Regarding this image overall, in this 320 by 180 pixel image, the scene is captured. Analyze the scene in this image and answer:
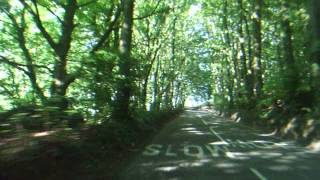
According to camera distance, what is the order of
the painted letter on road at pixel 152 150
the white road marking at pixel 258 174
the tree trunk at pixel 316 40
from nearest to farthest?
the white road marking at pixel 258 174
the painted letter on road at pixel 152 150
the tree trunk at pixel 316 40

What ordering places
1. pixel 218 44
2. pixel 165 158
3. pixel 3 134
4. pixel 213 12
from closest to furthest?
pixel 3 134, pixel 165 158, pixel 213 12, pixel 218 44

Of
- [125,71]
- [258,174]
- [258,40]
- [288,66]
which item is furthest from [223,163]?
[258,40]

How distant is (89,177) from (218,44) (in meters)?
51.8

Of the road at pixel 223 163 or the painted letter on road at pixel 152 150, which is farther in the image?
the painted letter on road at pixel 152 150

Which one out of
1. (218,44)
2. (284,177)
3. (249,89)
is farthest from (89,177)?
(218,44)

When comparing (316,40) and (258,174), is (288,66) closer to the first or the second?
(316,40)

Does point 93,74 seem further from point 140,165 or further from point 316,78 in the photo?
point 316,78

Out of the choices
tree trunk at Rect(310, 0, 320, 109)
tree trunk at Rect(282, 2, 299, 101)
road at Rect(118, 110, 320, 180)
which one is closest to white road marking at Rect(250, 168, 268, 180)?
road at Rect(118, 110, 320, 180)

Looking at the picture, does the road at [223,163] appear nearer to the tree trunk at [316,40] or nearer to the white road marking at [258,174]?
the white road marking at [258,174]

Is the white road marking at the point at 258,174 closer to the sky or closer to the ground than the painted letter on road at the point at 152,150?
closer to the ground

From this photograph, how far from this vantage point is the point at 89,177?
10.6m

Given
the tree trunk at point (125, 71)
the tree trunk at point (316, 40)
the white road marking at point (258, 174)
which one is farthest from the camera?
the tree trunk at point (316, 40)

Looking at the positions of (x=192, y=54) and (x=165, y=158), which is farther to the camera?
(x=192, y=54)

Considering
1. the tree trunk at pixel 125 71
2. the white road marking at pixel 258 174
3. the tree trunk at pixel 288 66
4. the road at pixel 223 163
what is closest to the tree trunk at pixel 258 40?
the tree trunk at pixel 288 66
